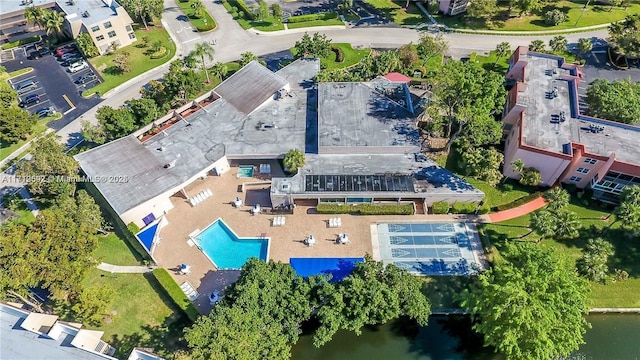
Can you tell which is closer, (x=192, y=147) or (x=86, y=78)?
(x=192, y=147)

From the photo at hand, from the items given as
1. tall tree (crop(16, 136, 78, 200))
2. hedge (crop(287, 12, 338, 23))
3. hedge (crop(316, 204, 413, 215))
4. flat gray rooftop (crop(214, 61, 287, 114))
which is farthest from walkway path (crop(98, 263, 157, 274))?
hedge (crop(287, 12, 338, 23))

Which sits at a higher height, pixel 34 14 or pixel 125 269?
pixel 34 14

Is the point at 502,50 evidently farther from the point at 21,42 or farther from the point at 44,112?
the point at 21,42

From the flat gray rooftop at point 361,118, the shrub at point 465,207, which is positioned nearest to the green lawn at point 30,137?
the flat gray rooftop at point 361,118

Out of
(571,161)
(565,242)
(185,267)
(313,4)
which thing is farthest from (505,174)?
(313,4)

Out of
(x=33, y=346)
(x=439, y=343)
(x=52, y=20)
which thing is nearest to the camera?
(x=33, y=346)

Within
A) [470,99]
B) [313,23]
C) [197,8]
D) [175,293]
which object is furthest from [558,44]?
[175,293]

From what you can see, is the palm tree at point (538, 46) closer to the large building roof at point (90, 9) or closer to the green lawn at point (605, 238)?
the green lawn at point (605, 238)

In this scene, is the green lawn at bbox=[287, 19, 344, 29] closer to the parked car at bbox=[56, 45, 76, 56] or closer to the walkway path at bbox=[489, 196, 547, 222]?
the parked car at bbox=[56, 45, 76, 56]
